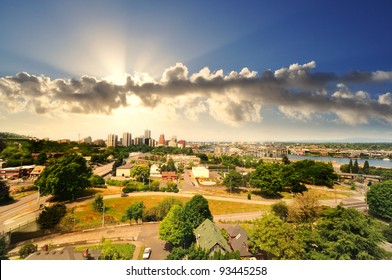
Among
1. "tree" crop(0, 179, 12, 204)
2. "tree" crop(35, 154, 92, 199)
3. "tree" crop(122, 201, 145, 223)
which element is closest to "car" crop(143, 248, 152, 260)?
"tree" crop(122, 201, 145, 223)

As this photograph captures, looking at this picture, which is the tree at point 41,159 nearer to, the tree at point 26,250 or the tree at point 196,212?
the tree at point 26,250

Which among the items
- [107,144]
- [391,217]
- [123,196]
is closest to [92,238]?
[123,196]

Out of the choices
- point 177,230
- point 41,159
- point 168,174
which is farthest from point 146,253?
point 168,174

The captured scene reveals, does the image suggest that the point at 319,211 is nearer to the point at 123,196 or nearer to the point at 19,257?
the point at 123,196

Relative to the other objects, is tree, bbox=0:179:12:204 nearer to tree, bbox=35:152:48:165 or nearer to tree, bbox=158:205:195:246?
tree, bbox=35:152:48:165

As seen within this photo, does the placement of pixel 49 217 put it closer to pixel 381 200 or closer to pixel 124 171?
pixel 124 171

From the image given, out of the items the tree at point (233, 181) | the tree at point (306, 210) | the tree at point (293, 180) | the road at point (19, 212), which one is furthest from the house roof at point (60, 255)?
the tree at point (293, 180)
